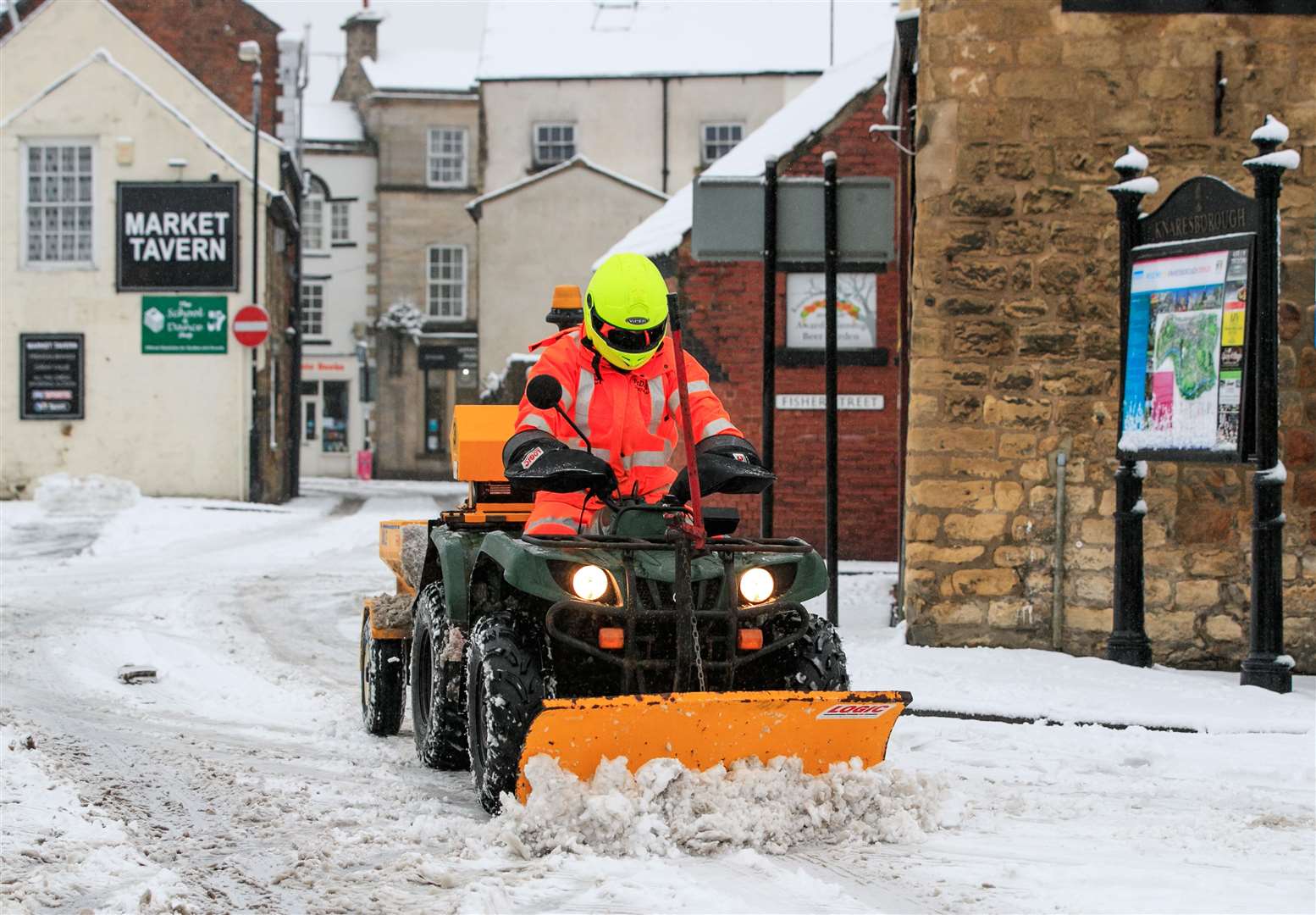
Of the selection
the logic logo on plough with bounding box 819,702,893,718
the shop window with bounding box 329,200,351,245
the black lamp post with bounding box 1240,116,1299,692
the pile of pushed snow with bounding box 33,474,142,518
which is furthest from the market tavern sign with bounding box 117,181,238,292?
the logic logo on plough with bounding box 819,702,893,718

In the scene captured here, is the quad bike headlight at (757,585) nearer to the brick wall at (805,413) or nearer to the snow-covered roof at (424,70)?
A: the brick wall at (805,413)

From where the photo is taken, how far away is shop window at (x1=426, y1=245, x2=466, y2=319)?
47438 millimetres

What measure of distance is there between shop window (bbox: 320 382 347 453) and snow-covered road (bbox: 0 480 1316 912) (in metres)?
36.4

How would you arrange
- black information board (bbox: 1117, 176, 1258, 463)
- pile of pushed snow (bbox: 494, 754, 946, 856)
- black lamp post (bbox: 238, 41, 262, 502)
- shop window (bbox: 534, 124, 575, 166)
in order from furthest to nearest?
shop window (bbox: 534, 124, 575, 166)
black lamp post (bbox: 238, 41, 262, 502)
black information board (bbox: 1117, 176, 1258, 463)
pile of pushed snow (bbox: 494, 754, 946, 856)

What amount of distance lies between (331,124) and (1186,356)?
41.2 metres

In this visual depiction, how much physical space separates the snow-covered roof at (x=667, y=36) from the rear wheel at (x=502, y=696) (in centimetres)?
3649

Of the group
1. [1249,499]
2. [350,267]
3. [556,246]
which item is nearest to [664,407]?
[1249,499]

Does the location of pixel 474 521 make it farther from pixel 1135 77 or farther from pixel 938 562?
pixel 1135 77

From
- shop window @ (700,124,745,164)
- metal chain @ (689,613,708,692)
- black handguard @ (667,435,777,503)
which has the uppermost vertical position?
shop window @ (700,124,745,164)

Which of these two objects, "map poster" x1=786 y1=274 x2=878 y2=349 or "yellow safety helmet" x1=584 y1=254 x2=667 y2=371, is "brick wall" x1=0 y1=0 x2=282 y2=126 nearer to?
"map poster" x1=786 y1=274 x2=878 y2=349

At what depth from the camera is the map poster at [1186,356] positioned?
9.09 meters

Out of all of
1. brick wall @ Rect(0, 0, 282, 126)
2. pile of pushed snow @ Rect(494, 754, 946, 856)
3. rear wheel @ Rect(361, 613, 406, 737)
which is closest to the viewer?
pile of pushed snow @ Rect(494, 754, 946, 856)

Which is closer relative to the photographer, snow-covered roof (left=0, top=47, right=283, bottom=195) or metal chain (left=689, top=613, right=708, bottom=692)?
metal chain (left=689, top=613, right=708, bottom=692)

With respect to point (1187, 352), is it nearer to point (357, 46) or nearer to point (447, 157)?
point (447, 157)
